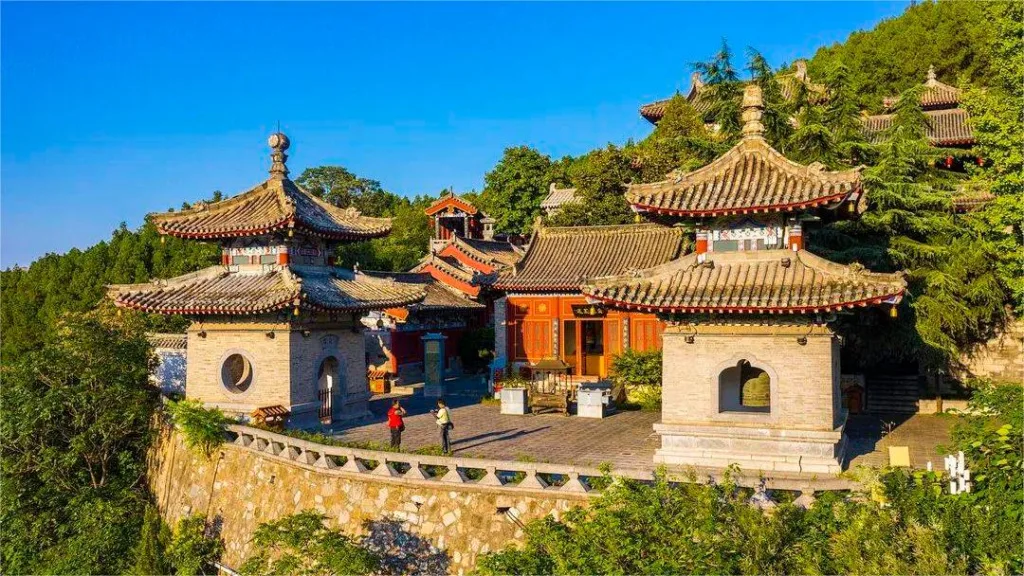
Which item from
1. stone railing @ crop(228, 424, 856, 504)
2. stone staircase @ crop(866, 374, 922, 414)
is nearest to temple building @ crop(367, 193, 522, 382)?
stone railing @ crop(228, 424, 856, 504)

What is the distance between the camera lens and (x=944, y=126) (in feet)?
121

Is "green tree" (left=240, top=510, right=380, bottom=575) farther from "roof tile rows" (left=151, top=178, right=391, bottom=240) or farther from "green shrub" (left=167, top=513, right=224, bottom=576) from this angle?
"roof tile rows" (left=151, top=178, right=391, bottom=240)

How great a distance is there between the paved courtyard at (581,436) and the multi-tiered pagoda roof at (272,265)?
12.3 feet

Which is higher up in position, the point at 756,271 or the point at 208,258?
the point at 208,258

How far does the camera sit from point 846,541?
1029 centimetres

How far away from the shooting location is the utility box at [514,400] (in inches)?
922

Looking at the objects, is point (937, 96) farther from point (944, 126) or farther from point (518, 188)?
point (518, 188)

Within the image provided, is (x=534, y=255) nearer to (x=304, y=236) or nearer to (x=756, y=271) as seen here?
(x=304, y=236)

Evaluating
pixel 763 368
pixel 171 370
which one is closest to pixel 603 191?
pixel 171 370

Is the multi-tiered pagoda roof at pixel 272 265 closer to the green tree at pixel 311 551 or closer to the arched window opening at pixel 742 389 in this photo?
the green tree at pixel 311 551

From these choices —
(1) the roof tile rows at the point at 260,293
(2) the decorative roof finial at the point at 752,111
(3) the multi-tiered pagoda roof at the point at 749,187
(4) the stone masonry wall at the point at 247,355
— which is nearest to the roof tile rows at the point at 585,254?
(1) the roof tile rows at the point at 260,293

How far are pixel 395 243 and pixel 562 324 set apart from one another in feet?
113

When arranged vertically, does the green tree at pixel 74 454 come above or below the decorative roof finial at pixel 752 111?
below

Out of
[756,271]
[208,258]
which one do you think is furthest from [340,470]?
[208,258]
